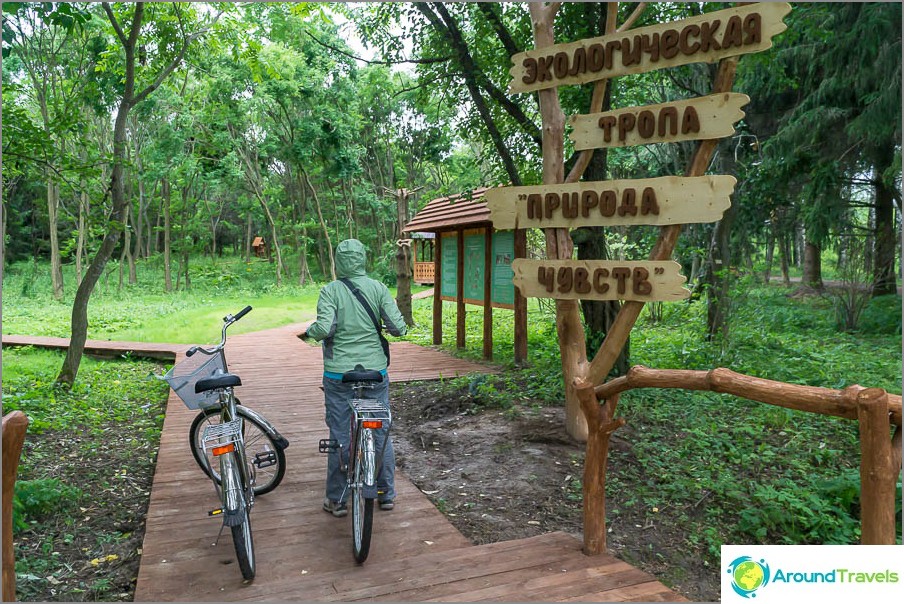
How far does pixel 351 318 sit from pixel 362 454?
3.02 feet

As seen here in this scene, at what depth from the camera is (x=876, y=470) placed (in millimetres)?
2703

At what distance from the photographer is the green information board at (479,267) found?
32.6 feet

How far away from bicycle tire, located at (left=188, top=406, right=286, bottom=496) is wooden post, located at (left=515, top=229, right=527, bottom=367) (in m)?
5.17

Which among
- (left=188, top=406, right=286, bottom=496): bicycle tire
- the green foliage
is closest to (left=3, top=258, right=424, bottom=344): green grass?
the green foliage

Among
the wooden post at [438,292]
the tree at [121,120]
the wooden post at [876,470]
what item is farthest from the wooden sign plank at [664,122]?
the wooden post at [438,292]

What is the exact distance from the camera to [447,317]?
60.3 ft

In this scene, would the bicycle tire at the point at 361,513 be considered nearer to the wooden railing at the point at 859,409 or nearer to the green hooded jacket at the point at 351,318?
the green hooded jacket at the point at 351,318

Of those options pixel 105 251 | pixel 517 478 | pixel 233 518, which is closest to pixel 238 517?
pixel 233 518

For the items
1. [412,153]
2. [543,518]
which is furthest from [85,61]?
[543,518]

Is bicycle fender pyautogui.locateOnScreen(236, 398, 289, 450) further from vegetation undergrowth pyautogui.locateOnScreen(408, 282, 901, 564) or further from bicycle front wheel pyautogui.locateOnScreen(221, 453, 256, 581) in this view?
vegetation undergrowth pyautogui.locateOnScreen(408, 282, 901, 564)

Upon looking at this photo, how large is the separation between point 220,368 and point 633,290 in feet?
8.81

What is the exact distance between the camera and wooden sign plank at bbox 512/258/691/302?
4.38 metres

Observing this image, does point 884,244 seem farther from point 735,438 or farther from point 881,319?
point 735,438

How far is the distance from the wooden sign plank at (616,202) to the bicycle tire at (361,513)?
6.94ft
